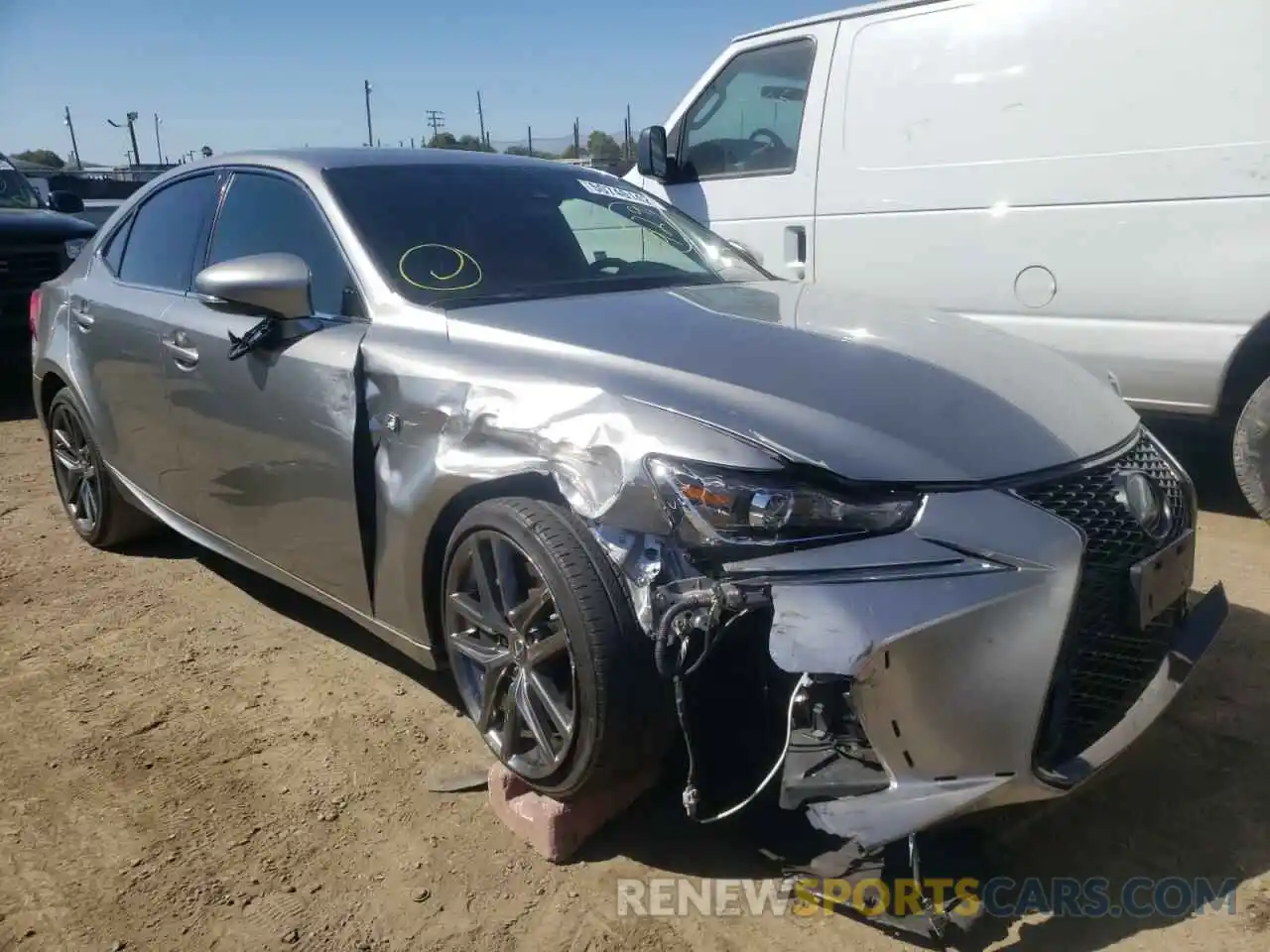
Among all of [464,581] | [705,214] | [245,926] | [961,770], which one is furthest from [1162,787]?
[705,214]

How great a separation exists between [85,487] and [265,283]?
7.68 ft

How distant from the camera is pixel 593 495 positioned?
88.3 inches

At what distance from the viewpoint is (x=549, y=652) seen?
2387 mm

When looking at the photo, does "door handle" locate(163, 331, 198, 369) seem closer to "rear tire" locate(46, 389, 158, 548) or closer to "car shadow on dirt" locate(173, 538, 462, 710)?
"car shadow on dirt" locate(173, 538, 462, 710)

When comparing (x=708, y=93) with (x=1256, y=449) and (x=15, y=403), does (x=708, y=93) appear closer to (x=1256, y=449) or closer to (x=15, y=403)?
(x=1256, y=449)

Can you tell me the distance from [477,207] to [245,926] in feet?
6.94

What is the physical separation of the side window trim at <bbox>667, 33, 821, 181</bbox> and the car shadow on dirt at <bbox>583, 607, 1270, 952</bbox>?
3557 mm

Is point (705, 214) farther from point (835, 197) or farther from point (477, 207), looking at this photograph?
point (477, 207)

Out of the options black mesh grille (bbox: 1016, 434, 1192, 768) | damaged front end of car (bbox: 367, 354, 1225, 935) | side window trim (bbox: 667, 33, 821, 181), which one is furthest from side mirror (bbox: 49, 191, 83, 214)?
black mesh grille (bbox: 1016, 434, 1192, 768)

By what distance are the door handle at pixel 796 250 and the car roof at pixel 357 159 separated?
198 cm

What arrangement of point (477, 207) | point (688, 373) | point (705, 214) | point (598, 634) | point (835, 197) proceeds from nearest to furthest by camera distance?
point (598, 634) < point (688, 373) < point (477, 207) < point (835, 197) < point (705, 214)

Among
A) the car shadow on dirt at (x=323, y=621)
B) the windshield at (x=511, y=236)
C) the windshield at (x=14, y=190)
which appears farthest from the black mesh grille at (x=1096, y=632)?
the windshield at (x=14, y=190)

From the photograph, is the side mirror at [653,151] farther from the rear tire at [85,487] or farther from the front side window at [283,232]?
the rear tire at [85,487]

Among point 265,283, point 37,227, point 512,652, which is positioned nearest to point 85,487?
point 265,283
